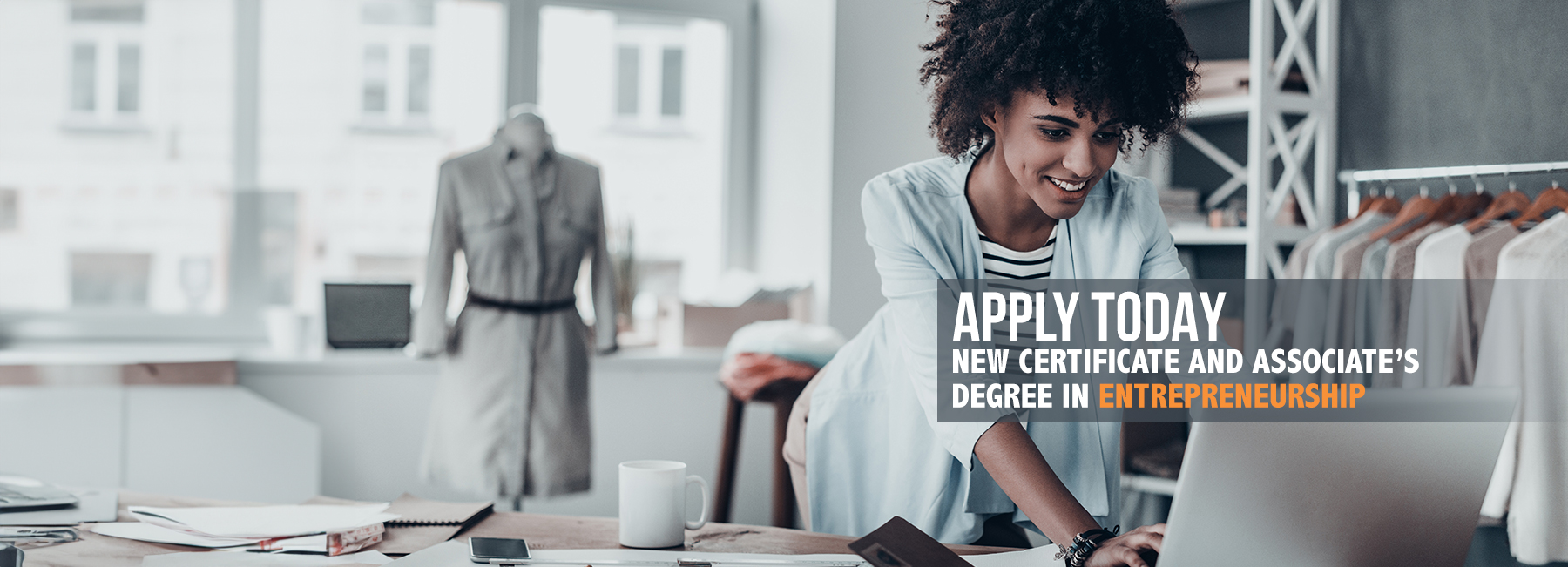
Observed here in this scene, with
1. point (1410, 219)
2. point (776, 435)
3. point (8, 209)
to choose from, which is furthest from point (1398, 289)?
point (8, 209)

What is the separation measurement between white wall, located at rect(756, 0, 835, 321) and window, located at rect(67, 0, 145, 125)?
207 cm

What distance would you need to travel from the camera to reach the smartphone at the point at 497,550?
1.04 m

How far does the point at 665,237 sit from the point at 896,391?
8.59 feet

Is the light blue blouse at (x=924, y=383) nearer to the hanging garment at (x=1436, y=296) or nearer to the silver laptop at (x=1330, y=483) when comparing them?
the silver laptop at (x=1330, y=483)

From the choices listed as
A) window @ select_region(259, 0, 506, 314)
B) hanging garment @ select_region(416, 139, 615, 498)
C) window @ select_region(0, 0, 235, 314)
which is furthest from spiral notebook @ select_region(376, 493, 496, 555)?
window @ select_region(0, 0, 235, 314)

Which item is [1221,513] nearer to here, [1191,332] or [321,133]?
[1191,332]

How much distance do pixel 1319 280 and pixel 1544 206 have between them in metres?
0.47

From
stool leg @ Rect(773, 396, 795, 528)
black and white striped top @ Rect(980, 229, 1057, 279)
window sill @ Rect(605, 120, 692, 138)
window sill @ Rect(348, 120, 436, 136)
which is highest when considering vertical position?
window sill @ Rect(605, 120, 692, 138)

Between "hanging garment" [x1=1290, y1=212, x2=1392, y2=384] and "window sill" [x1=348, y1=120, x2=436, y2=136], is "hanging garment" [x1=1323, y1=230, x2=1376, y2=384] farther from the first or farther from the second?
"window sill" [x1=348, y1=120, x2=436, y2=136]

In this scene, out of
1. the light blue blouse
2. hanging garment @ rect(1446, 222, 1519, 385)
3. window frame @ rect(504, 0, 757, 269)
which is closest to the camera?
the light blue blouse

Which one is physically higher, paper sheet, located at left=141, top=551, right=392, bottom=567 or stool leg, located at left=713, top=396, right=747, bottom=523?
paper sheet, located at left=141, top=551, right=392, bottom=567

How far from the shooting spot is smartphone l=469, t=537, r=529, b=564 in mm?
1035

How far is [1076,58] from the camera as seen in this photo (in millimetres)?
1185

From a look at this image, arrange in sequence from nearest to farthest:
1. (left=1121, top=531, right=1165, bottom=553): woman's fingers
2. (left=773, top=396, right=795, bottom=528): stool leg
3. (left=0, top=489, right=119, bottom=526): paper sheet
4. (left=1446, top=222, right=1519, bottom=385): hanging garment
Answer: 1. (left=1121, top=531, right=1165, bottom=553): woman's fingers
2. (left=0, top=489, right=119, bottom=526): paper sheet
3. (left=1446, top=222, right=1519, bottom=385): hanging garment
4. (left=773, top=396, right=795, bottom=528): stool leg
